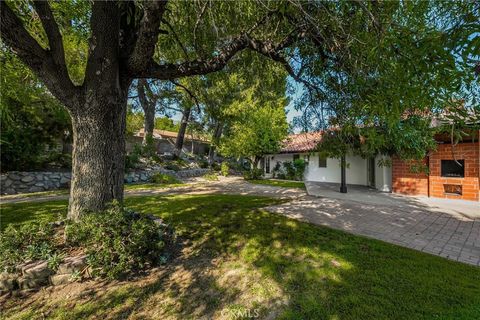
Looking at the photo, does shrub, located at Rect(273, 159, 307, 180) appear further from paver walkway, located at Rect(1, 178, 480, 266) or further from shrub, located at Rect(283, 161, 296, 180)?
paver walkway, located at Rect(1, 178, 480, 266)

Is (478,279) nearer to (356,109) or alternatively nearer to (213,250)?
(356,109)

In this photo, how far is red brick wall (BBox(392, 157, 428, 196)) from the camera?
1040 cm

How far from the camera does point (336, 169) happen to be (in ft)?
54.0

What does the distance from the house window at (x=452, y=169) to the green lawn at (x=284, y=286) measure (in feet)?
25.7

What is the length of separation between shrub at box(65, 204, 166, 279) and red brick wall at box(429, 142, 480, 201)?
10.8 meters

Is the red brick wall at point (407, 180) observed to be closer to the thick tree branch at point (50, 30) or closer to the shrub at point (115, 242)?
the shrub at point (115, 242)

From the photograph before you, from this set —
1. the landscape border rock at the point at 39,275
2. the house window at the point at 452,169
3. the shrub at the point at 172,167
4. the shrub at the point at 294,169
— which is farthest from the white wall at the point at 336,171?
the landscape border rock at the point at 39,275

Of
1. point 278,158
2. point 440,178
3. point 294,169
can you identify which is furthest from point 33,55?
point 278,158

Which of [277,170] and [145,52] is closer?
[145,52]

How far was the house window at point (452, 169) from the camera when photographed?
9.26m

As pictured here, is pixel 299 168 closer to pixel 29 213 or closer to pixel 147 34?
pixel 29 213

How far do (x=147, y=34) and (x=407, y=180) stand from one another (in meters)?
12.5

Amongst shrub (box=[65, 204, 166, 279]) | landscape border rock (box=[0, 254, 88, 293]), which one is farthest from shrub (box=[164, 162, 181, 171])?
landscape border rock (box=[0, 254, 88, 293])

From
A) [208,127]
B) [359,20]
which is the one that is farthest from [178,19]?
[208,127]
